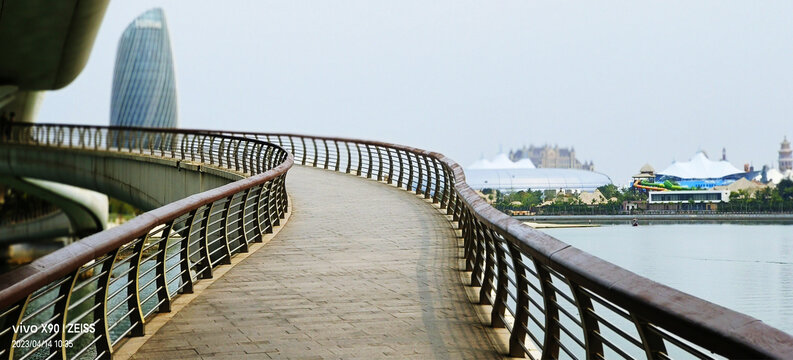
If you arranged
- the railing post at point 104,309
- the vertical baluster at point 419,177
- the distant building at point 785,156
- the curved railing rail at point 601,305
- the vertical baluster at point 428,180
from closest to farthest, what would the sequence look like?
the curved railing rail at point 601,305 < the railing post at point 104,309 < the vertical baluster at point 428,180 < the vertical baluster at point 419,177 < the distant building at point 785,156

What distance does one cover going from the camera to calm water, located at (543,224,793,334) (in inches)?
555

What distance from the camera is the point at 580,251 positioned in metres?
3.06

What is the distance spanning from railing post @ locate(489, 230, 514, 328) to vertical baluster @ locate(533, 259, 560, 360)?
1.17 meters

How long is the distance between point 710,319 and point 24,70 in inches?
1421

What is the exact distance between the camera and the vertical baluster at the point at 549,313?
4011 millimetres

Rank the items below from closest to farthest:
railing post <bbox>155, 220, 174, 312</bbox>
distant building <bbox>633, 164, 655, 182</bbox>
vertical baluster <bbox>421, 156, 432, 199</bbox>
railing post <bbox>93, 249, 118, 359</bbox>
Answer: railing post <bbox>93, 249, 118, 359</bbox> < railing post <bbox>155, 220, 174, 312</bbox> < vertical baluster <bbox>421, 156, 432, 199</bbox> < distant building <bbox>633, 164, 655, 182</bbox>

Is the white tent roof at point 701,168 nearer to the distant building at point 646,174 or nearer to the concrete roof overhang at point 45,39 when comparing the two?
the distant building at point 646,174

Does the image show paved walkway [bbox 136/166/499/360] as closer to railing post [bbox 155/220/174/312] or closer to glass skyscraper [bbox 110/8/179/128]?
railing post [bbox 155/220/174/312]

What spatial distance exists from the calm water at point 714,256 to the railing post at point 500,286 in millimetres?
8077

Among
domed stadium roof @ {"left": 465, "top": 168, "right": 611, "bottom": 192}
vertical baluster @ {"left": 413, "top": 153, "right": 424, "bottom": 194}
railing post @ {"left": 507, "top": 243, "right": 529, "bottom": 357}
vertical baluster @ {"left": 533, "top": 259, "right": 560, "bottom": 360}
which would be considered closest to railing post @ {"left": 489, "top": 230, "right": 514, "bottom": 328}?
railing post @ {"left": 507, "top": 243, "right": 529, "bottom": 357}

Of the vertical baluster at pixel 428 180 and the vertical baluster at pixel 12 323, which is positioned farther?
the vertical baluster at pixel 428 180

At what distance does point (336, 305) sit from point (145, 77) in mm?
139172

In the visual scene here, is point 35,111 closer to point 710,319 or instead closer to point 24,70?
point 24,70

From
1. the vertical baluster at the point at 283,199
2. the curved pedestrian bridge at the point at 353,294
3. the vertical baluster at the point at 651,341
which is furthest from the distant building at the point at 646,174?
the vertical baluster at the point at 651,341
